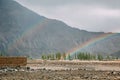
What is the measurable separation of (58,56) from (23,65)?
125m

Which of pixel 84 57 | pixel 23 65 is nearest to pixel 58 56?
pixel 84 57

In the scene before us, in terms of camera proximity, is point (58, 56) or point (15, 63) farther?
point (58, 56)

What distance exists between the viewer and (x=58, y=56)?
176125mm

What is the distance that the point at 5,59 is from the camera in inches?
1916

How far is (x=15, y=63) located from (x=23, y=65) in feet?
6.02

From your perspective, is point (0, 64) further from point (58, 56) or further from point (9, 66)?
point (58, 56)

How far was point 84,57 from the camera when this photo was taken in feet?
601

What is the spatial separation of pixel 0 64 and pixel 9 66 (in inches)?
61.2

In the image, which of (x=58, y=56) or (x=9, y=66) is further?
(x=58, y=56)

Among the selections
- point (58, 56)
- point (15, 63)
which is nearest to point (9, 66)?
point (15, 63)

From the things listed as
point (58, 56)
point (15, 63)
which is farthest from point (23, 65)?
point (58, 56)

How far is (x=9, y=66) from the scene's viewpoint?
163 feet

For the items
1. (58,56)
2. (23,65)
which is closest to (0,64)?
(23,65)

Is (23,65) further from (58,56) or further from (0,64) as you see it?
(58,56)
